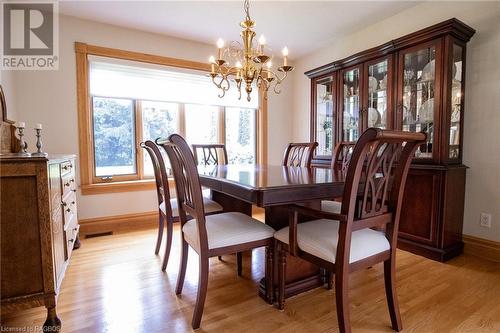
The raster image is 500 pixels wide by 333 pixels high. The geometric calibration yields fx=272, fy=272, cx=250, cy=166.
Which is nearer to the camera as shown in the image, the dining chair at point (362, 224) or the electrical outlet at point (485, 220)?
the dining chair at point (362, 224)

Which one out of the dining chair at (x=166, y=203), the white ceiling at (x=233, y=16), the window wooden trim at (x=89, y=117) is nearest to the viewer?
the dining chair at (x=166, y=203)

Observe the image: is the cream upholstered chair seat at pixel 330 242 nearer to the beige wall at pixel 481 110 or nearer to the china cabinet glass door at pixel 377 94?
the beige wall at pixel 481 110

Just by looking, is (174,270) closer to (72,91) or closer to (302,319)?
(302,319)

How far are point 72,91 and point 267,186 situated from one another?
2.68 metres

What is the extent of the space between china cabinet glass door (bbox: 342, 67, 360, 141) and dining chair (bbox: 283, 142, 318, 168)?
0.60 metres

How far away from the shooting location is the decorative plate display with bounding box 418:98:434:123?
235 cm

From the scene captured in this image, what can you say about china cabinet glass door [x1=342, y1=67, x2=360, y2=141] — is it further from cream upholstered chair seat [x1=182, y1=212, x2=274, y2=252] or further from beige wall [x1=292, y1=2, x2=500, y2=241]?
cream upholstered chair seat [x1=182, y1=212, x2=274, y2=252]

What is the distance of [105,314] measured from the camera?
1534mm

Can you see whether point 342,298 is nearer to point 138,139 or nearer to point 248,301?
point 248,301

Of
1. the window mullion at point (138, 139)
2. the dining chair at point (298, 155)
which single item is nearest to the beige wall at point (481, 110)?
the dining chair at point (298, 155)

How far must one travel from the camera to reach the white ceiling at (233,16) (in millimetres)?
2613

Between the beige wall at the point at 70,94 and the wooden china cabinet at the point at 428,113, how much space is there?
243 centimetres

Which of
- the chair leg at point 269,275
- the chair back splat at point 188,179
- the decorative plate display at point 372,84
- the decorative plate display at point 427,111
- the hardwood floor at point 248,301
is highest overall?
the decorative plate display at point 372,84

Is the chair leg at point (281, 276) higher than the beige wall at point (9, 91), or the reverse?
the beige wall at point (9, 91)
